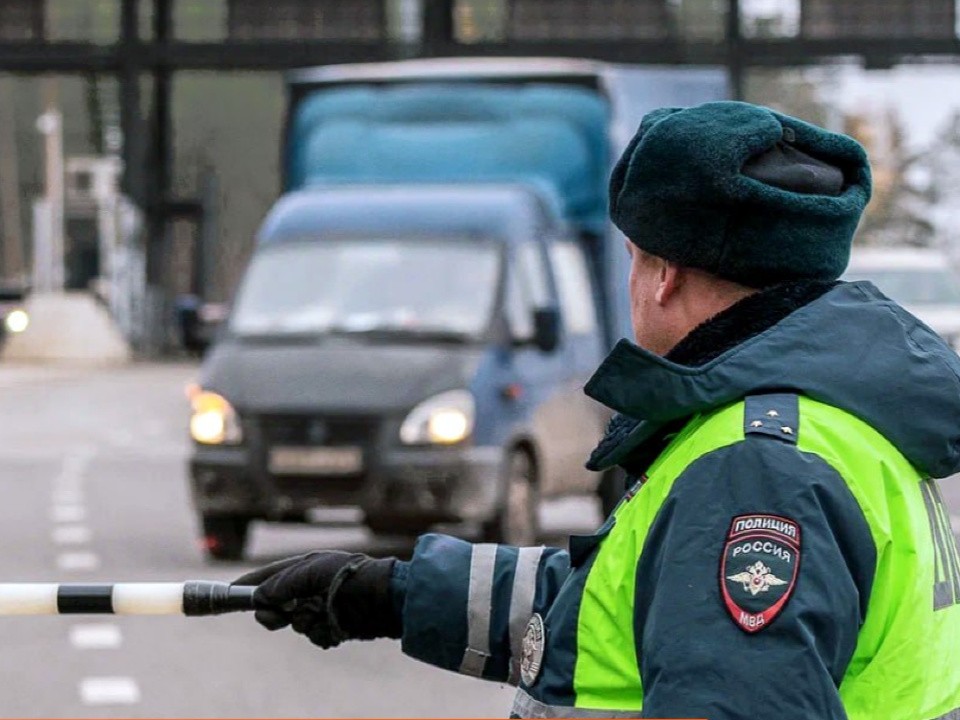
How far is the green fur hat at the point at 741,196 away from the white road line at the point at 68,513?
52.0 ft

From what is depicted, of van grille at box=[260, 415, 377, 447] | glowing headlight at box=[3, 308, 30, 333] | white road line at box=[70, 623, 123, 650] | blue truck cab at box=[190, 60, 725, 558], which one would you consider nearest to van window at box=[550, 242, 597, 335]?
blue truck cab at box=[190, 60, 725, 558]

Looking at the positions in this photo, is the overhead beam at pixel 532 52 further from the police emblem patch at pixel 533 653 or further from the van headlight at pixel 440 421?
the police emblem patch at pixel 533 653

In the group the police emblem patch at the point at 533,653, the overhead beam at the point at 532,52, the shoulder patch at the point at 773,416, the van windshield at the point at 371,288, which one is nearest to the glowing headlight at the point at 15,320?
the police emblem patch at the point at 533,653

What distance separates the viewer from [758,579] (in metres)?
2.34

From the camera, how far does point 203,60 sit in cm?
4606

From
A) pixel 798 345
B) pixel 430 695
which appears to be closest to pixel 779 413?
pixel 798 345

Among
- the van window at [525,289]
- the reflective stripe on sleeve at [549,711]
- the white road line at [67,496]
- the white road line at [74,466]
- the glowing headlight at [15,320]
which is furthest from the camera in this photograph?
the white road line at [74,466]

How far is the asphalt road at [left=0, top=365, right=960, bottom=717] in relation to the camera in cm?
977

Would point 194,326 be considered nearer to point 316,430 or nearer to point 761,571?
point 316,430

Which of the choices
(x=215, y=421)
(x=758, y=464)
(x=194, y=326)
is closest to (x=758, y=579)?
(x=758, y=464)

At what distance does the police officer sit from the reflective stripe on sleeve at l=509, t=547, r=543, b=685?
465mm

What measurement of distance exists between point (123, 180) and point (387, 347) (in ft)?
121

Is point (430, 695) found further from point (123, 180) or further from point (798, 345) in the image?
point (123, 180)

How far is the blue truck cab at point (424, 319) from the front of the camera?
46.8 ft
